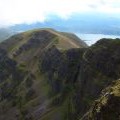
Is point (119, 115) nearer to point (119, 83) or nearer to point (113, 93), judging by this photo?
point (113, 93)

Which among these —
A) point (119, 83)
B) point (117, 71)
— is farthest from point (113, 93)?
point (117, 71)

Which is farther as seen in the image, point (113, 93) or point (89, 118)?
point (89, 118)

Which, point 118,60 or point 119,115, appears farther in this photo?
point 118,60

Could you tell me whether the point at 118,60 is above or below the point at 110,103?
below

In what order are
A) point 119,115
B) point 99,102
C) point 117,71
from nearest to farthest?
point 119,115 → point 99,102 → point 117,71

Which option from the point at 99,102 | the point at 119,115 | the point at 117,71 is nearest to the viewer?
the point at 119,115

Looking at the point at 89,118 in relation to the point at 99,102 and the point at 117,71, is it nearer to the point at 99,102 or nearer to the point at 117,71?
the point at 99,102

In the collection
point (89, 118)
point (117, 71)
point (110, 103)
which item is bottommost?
point (117, 71)

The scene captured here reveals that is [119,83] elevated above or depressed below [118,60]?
above

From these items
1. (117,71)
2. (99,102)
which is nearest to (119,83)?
(99,102)
